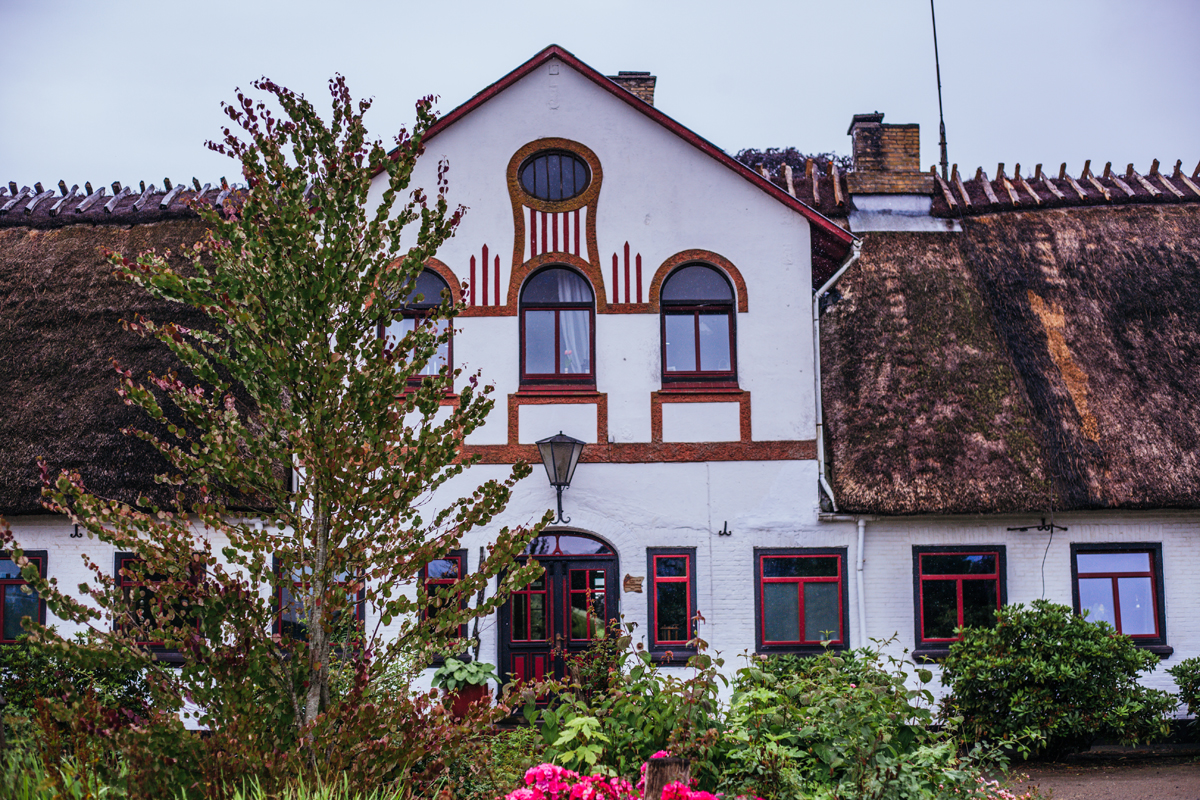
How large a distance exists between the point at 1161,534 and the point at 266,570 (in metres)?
11.0

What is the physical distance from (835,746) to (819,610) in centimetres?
634

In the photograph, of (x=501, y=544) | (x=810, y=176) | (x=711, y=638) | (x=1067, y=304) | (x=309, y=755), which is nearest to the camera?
(x=309, y=755)

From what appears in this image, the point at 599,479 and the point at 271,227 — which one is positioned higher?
the point at 271,227

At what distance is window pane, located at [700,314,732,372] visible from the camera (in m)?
11.7

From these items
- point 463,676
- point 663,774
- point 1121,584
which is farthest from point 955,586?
point 663,774

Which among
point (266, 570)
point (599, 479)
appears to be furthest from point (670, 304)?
point (266, 570)

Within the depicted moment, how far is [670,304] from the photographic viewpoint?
11781 mm

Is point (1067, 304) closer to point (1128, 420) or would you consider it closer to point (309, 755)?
point (1128, 420)

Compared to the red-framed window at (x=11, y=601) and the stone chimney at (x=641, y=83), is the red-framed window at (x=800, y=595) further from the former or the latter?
the red-framed window at (x=11, y=601)

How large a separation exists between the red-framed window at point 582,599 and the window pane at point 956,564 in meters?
3.98

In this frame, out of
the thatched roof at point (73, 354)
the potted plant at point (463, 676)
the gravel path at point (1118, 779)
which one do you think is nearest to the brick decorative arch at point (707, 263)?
the potted plant at point (463, 676)

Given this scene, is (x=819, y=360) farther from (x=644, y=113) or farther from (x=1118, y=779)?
(x=1118, y=779)

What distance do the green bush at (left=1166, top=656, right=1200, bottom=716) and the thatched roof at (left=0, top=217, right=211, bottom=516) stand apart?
12.1 meters

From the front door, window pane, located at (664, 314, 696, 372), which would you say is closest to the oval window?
window pane, located at (664, 314, 696, 372)
